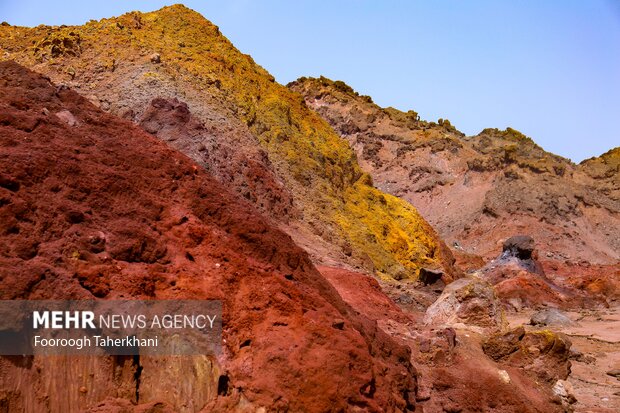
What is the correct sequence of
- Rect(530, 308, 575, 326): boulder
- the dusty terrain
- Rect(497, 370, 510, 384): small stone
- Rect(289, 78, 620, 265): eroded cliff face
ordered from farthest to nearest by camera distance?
Rect(289, 78, 620, 265): eroded cliff face
Rect(530, 308, 575, 326): boulder
Rect(497, 370, 510, 384): small stone
the dusty terrain

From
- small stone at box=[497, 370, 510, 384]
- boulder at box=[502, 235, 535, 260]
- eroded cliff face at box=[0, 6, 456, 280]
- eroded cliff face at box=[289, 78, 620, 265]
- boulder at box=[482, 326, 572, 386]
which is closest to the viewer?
small stone at box=[497, 370, 510, 384]

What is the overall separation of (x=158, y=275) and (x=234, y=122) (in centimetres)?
885

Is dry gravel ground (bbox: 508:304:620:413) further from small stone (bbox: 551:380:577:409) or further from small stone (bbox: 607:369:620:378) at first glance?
small stone (bbox: 551:380:577:409)

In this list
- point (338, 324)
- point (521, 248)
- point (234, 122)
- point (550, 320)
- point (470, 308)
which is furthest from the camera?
point (521, 248)

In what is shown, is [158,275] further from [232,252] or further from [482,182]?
[482,182]

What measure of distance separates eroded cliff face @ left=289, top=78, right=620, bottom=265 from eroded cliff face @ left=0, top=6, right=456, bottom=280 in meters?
15.8

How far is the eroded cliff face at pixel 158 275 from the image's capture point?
438 centimetres

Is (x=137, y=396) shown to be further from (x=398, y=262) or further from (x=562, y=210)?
(x=562, y=210)

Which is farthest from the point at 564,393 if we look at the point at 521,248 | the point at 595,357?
the point at 521,248

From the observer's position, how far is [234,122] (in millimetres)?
13547

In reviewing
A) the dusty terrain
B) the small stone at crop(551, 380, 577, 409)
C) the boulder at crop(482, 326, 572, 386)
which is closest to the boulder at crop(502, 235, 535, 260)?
the dusty terrain

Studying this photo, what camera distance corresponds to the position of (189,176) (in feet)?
20.3

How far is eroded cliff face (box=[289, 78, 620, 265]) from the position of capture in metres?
36.0

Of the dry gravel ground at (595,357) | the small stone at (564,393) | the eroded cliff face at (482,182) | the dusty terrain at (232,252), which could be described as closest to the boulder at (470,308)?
the dusty terrain at (232,252)
